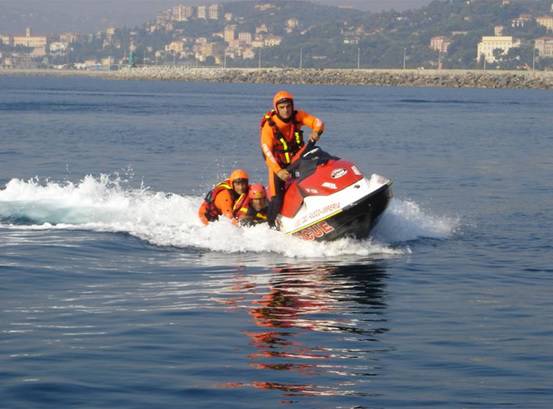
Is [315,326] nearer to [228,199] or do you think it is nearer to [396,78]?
[228,199]

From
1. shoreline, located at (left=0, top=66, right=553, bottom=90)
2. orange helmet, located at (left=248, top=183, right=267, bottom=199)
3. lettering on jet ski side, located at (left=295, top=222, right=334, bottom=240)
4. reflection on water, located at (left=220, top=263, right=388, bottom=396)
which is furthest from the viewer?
shoreline, located at (left=0, top=66, right=553, bottom=90)

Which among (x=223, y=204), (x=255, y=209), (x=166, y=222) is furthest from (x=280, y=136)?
(x=166, y=222)

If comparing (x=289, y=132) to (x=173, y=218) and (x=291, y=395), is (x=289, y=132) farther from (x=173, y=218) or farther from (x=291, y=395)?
(x=291, y=395)

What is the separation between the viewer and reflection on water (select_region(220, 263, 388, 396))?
9.09 m

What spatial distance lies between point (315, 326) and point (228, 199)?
5.24m

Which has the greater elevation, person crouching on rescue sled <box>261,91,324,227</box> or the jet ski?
person crouching on rescue sled <box>261,91,324,227</box>

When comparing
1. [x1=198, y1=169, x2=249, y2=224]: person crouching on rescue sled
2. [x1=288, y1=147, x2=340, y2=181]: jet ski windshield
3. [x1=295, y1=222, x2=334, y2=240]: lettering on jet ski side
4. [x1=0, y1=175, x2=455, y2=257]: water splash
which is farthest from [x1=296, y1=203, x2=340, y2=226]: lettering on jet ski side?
[x1=198, y1=169, x2=249, y2=224]: person crouching on rescue sled

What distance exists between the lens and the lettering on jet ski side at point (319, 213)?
1445 cm

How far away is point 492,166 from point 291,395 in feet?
69.0

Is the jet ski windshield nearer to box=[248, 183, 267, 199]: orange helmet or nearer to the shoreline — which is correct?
box=[248, 183, 267, 199]: orange helmet

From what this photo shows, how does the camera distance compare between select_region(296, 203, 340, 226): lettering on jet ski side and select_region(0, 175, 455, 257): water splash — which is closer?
select_region(296, 203, 340, 226): lettering on jet ski side

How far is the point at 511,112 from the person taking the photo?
210 feet

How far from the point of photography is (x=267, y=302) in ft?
39.2

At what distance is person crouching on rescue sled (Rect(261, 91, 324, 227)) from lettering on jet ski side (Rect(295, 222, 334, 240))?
51cm
